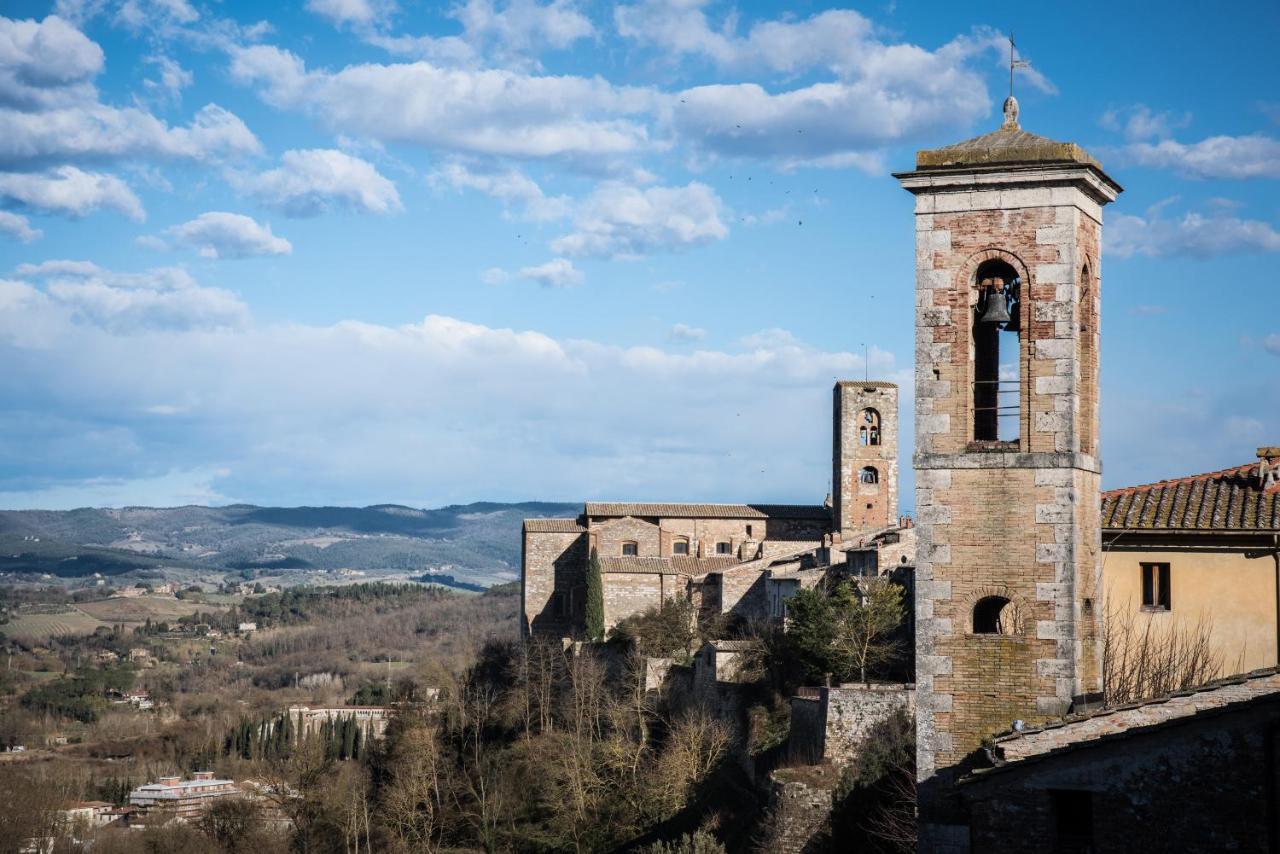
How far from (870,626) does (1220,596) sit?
18841mm

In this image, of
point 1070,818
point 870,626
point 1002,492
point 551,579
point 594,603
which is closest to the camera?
point 1070,818

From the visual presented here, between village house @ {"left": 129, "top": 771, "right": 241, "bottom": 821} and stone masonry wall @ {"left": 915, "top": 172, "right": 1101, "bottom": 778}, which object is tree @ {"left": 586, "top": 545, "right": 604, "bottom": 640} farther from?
stone masonry wall @ {"left": 915, "top": 172, "right": 1101, "bottom": 778}

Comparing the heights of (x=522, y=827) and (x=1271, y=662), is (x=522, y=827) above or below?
below

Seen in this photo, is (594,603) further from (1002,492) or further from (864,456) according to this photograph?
(1002,492)

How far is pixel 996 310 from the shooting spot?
1504 centimetres

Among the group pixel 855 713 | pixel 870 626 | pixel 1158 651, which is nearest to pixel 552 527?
pixel 870 626

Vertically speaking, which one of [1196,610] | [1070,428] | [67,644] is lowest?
[67,644]

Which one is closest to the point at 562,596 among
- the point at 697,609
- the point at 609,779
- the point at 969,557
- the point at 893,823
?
the point at 697,609

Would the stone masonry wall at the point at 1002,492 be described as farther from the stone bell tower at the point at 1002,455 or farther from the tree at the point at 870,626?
the tree at the point at 870,626

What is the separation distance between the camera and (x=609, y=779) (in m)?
45.9

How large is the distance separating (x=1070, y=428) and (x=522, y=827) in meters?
33.7

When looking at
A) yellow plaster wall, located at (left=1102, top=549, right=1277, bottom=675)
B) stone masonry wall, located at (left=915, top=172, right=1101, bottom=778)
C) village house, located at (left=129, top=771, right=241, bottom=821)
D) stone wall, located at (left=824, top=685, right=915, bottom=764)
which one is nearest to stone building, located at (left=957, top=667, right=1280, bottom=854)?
stone masonry wall, located at (left=915, top=172, right=1101, bottom=778)

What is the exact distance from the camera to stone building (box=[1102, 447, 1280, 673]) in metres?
21.8

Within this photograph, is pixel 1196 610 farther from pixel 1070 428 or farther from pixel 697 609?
pixel 697 609
